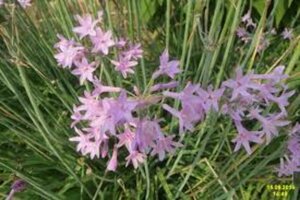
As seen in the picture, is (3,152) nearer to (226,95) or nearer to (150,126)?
(150,126)

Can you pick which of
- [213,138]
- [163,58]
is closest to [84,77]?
[163,58]

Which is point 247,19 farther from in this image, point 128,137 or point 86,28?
point 128,137

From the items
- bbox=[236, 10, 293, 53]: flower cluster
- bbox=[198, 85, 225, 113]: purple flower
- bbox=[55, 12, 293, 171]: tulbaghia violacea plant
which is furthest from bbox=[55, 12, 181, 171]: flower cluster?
bbox=[236, 10, 293, 53]: flower cluster

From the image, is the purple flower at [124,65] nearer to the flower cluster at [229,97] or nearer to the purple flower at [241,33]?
the flower cluster at [229,97]

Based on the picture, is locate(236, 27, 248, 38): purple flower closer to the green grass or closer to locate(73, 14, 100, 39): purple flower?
the green grass
